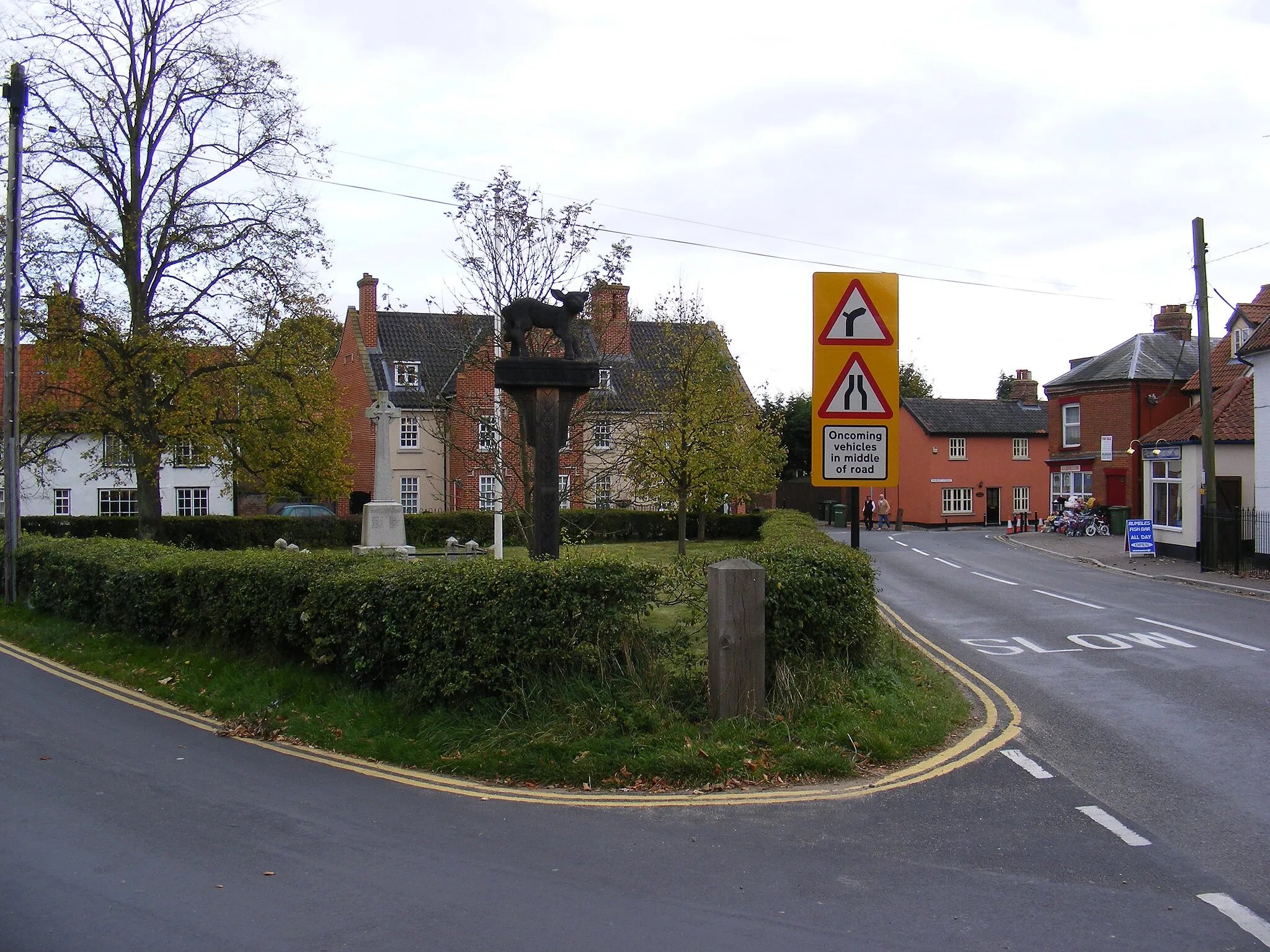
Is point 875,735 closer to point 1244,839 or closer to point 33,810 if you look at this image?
point 1244,839

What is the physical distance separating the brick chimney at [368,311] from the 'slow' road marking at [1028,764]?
44266 millimetres

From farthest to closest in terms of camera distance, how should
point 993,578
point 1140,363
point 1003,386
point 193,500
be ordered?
point 1003,386
point 193,500
point 1140,363
point 993,578

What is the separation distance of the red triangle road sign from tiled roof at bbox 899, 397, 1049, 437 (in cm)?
4860

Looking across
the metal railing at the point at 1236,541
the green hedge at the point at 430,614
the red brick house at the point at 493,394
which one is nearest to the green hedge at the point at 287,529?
the red brick house at the point at 493,394

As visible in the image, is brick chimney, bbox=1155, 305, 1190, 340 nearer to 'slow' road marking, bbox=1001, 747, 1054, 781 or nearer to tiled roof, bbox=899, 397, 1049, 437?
tiled roof, bbox=899, 397, 1049, 437

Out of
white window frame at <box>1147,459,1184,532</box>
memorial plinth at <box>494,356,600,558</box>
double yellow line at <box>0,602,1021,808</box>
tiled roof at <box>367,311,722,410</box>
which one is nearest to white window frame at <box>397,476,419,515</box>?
tiled roof at <box>367,311,722,410</box>

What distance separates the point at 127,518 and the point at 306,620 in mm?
32121

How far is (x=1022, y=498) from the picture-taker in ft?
193

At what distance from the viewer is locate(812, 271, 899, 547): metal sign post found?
8.59 metres

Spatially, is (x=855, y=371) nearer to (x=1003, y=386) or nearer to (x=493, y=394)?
(x=493, y=394)

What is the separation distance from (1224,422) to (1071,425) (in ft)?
52.9

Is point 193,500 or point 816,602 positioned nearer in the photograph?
point 816,602

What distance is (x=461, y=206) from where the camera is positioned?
1353cm

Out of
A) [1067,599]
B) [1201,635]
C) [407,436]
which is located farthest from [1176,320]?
[1201,635]
